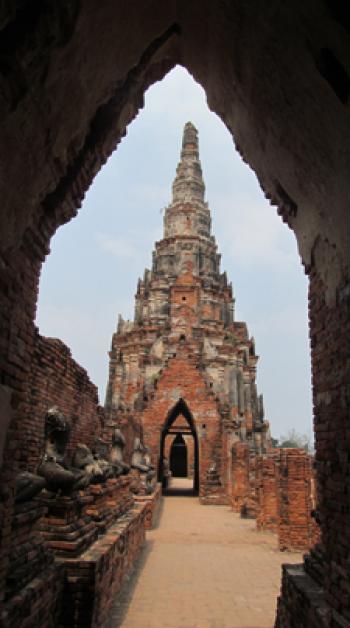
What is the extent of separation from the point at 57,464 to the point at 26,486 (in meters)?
0.98

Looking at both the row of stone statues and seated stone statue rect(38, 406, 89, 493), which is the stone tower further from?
seated stone statue rect(38, 406, 89, 493)

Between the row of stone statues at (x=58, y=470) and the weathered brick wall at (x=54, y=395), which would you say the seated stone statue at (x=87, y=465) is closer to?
the row of stone statues at (x=58, y=470)

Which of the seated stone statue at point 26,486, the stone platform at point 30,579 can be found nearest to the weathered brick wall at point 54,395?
the seated stone statue at point 26,486

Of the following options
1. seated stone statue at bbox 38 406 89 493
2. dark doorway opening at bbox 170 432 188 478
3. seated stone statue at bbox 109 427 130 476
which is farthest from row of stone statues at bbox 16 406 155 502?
dark doorway opening at bbox 170 432 188 478

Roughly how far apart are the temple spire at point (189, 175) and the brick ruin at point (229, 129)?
38262mm

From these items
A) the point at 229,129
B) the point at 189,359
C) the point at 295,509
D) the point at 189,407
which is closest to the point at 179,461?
the point at 189,407

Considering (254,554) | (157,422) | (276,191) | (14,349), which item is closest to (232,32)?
(276,191)

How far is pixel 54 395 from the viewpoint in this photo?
313 inches

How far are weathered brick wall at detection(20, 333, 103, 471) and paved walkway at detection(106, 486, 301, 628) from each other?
92.7 inches

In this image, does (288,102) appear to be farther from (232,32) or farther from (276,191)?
(276,191)

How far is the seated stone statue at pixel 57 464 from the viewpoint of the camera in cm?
479

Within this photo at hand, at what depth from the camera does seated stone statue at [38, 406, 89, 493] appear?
15.7 ft

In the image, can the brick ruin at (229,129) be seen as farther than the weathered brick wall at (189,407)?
No

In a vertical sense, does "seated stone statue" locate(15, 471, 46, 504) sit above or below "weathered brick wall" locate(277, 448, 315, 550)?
above
